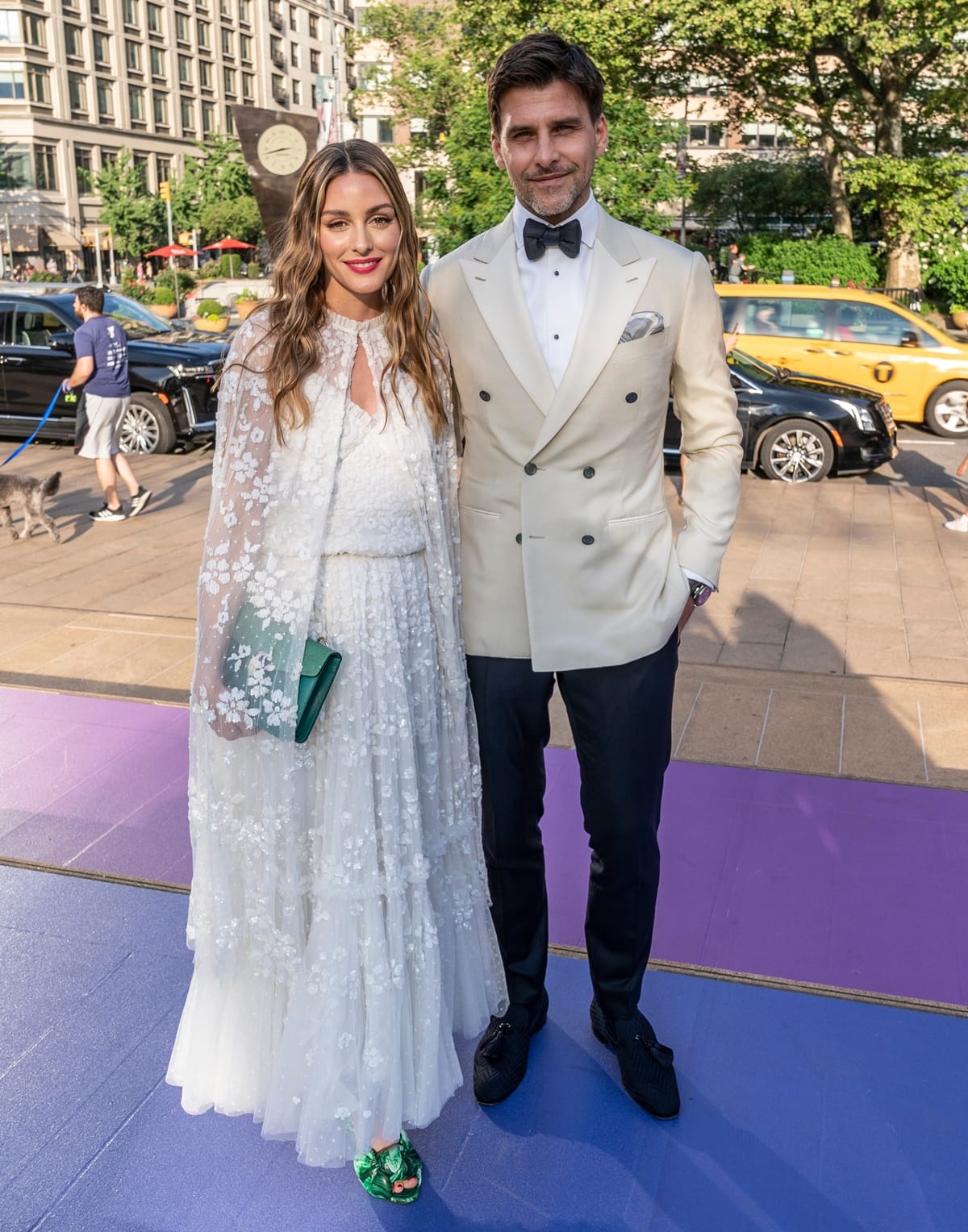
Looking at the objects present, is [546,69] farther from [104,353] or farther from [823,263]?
[823,263]

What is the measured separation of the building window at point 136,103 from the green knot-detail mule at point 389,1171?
8637 cm

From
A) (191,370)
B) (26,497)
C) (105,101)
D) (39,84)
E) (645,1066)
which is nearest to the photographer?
(645,1066)

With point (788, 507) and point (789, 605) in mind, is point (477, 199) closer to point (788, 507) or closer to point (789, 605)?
point (788, 507)

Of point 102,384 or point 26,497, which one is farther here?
point 102,384

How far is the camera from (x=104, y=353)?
982 centimetres

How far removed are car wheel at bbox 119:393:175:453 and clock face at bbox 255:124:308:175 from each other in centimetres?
446

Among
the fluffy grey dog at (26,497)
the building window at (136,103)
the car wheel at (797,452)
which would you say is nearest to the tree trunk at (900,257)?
the car wheel at (797,452)

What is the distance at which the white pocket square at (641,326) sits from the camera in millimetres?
2611

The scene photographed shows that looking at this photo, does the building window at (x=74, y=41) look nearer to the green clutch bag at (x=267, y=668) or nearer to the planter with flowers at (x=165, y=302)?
the planter with flowers at (x=165, y=302)

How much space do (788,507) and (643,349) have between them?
8218mm

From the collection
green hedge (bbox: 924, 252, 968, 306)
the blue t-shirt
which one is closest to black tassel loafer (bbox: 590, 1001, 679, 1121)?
the blue t-shirt

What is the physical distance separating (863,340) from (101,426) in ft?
30.3

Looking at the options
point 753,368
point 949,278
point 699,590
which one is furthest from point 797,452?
point 949,278

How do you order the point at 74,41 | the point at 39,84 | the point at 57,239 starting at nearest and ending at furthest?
the point at 39,84 < the point at 57,239 < the point at 74,41
